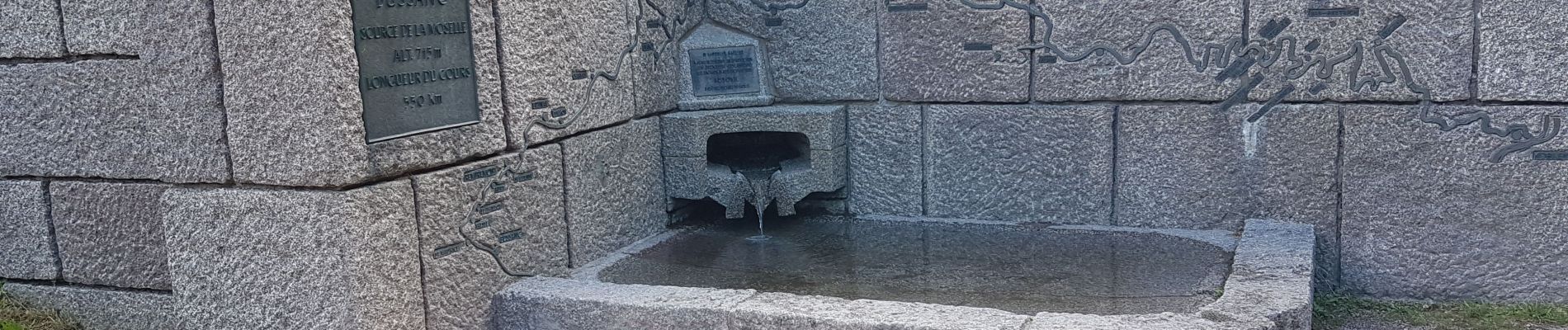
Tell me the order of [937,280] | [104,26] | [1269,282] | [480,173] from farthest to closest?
1. [937,280]
2. [480,173]
3. [1269,282]
4. [104,26]

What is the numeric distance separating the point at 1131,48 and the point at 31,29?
3.58m

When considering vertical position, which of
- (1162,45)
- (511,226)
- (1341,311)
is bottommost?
(1341,311)

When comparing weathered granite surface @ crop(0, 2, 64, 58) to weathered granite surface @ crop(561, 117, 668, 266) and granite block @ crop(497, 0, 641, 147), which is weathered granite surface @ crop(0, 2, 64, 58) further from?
weathered granite surface @ crop(561, 117, 668, 266)

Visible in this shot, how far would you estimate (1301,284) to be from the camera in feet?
12.0

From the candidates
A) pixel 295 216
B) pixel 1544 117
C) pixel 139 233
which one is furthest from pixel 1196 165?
pixel 139 233

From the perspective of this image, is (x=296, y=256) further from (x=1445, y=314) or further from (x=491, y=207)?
(x=1445, y=314)

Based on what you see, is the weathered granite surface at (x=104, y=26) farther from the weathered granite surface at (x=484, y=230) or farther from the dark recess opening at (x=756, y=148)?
the dark recess opening at (x=756, y=148)

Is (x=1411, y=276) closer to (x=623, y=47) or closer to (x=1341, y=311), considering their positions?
(x=1341, y=311)

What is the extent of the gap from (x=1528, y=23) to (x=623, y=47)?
119 inches

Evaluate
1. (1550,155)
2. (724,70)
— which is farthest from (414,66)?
(1550,155)

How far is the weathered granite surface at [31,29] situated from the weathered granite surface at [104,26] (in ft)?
0.17

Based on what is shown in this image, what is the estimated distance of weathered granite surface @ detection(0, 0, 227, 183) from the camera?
11.3ft

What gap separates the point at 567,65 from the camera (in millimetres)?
4242

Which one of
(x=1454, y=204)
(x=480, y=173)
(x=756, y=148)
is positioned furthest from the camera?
(x=756, y=148)
